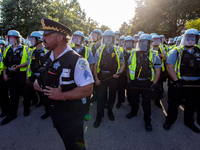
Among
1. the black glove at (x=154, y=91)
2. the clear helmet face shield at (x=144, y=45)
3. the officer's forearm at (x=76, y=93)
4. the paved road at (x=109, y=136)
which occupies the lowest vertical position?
the paved road at (x=109, y=136)

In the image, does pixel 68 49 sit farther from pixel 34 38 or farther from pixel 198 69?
pixel 198 69

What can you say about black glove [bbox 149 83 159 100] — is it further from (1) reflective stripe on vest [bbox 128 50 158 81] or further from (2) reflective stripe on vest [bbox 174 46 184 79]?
(2) reflective stripe on vest [bbox 174 46 184 79]

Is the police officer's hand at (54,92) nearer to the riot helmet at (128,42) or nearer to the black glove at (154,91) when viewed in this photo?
the black glove at (154,91)

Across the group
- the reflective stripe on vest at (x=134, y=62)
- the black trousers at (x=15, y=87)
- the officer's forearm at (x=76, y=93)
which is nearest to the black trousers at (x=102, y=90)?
the reflective stripe on vest at (x=134, y=62)

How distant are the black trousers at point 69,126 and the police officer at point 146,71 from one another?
2.03 meters

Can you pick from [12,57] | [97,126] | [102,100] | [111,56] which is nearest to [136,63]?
[111,56]

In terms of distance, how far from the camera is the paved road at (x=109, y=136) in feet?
8.45

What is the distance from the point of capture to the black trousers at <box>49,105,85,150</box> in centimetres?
162

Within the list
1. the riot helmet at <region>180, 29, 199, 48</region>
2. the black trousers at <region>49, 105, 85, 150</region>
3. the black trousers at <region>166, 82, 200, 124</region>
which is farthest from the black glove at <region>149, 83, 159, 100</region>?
the black trousers at <region>49, 105, 85, 150</region>

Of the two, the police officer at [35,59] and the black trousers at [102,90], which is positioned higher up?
the police officer at [35,59]

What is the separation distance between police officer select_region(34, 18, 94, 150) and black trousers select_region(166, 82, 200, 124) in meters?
2.56

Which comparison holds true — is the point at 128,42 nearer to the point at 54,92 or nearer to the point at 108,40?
the point at 108,40

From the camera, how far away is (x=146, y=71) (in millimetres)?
3102

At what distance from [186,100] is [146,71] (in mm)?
1287
